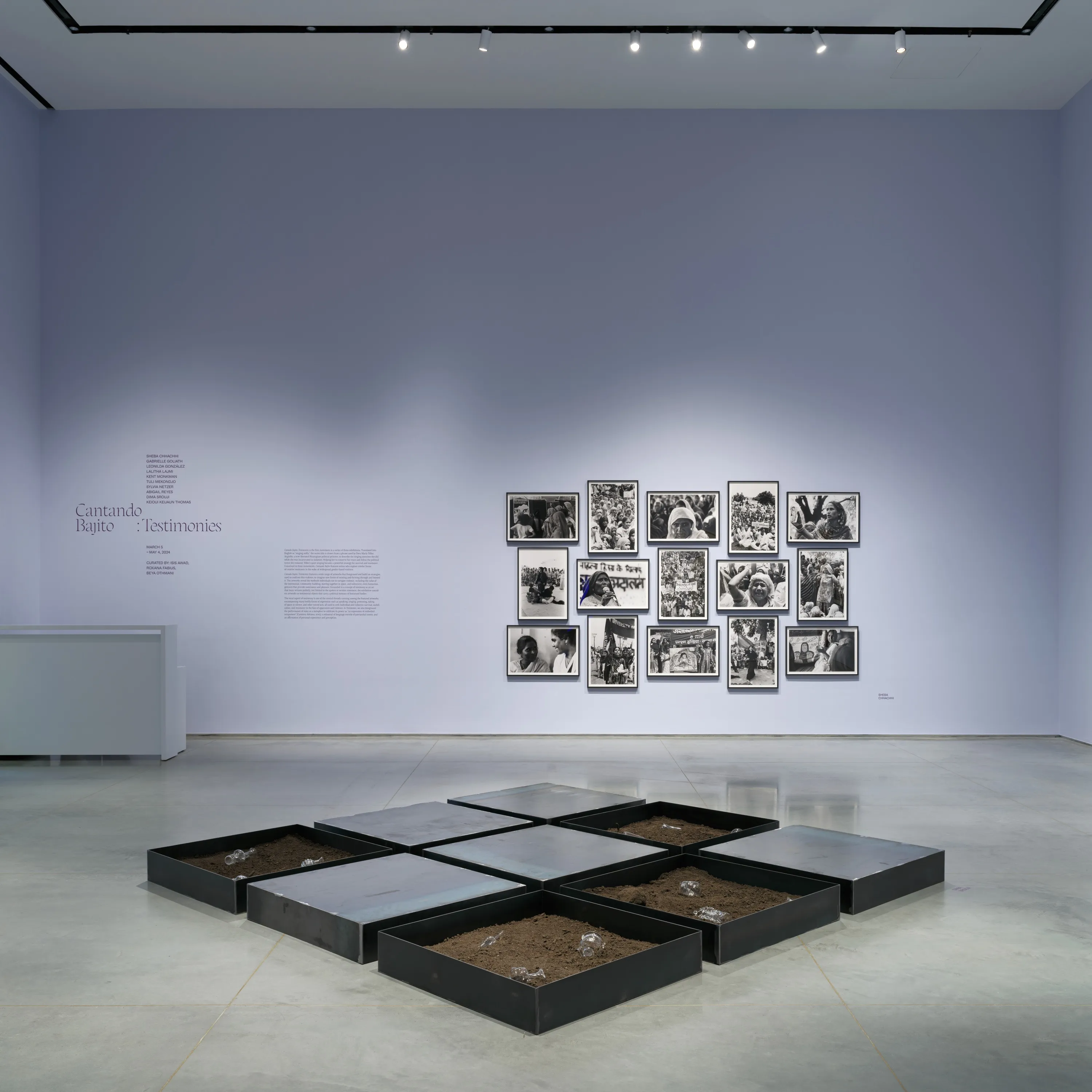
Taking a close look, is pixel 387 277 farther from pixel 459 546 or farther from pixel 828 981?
pixel 828 981

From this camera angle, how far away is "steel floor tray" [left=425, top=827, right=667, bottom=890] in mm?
5531

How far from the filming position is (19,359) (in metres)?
11.7

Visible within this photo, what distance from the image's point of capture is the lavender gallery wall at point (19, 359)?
1142 cm

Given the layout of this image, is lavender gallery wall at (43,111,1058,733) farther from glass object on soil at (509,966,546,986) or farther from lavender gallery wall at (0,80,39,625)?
glass object on soil at (509,966,546,986)

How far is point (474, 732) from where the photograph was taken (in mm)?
11883

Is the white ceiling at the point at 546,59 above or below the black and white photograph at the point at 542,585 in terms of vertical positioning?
above

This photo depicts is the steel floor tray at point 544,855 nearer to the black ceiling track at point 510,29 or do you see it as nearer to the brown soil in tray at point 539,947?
the brown soil in tray at point 539,947

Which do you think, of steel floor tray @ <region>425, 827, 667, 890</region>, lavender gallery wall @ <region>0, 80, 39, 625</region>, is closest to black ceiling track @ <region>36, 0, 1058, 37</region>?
lavender gallery wall @ <region>0, 80, 39, 625</region>

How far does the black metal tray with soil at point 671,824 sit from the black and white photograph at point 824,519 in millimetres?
5189

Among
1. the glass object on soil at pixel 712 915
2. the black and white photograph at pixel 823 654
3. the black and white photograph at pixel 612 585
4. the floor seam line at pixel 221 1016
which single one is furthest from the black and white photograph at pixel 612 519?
the floor seam line at pixel 221 1016

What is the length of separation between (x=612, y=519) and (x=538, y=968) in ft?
26.0

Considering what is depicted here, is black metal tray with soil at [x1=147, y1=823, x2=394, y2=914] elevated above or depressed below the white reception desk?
below

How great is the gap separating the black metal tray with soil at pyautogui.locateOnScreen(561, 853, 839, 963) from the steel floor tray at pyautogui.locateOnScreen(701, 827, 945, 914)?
0.24 ft

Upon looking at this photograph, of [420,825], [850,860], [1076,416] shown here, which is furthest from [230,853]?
[1076,416]
